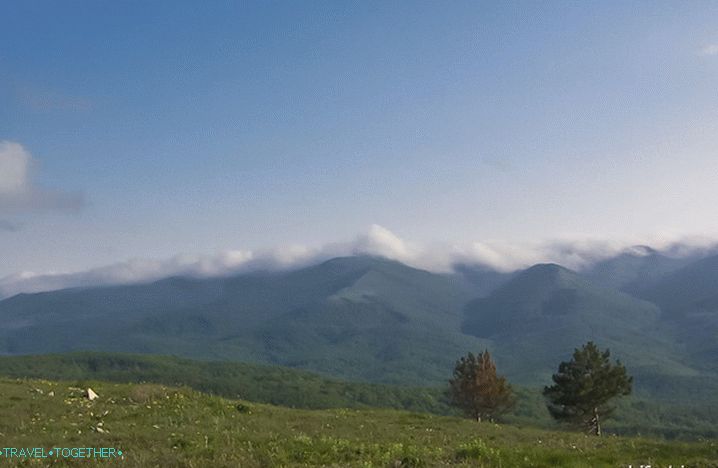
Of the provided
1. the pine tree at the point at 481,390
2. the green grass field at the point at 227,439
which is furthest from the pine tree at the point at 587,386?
the green grass field at the point at 227,439

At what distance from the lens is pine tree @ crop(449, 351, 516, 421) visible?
81875 millimetres

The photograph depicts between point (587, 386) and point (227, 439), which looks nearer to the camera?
point (227, 439)

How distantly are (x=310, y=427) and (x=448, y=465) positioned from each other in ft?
45.0

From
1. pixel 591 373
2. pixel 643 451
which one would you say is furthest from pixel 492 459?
pixel 591 373

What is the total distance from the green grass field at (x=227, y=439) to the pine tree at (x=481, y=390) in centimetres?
5436

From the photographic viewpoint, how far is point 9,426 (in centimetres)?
2088

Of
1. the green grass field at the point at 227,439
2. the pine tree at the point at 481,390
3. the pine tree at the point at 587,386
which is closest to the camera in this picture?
the green grass field at the point at 227,439

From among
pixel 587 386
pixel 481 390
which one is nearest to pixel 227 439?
pixel 587 386

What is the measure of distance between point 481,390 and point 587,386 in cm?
1398

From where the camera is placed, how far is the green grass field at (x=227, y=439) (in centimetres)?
1440

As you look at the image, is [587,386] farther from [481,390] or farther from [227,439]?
[227,439]

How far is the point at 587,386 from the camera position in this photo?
249 ft

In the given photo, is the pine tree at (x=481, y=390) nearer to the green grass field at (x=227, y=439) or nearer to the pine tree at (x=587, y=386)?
the pine tree at (x=587, y=386)

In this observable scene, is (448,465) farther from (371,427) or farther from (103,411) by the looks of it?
(103,411)
